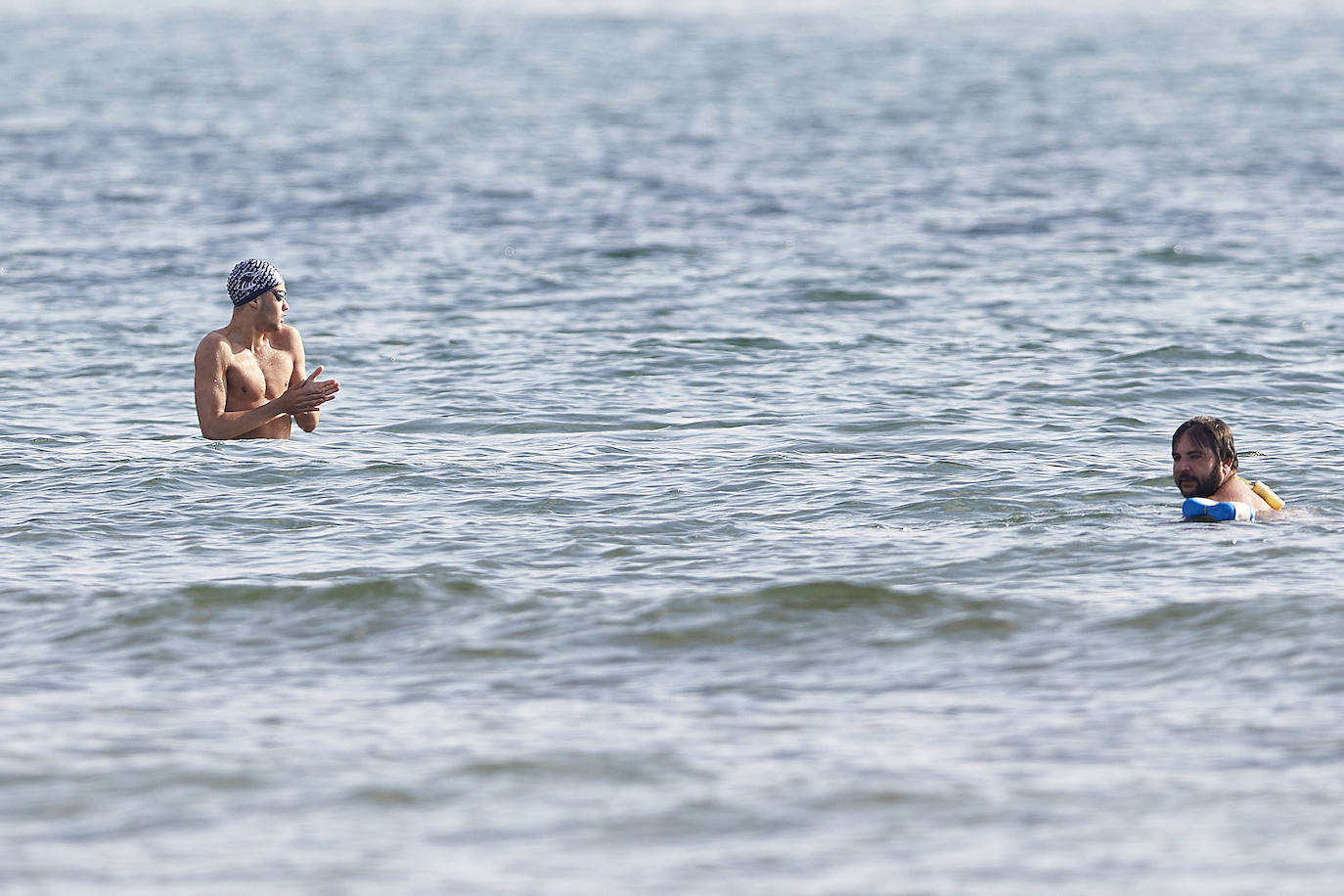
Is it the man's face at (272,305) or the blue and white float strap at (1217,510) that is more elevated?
the man's face at (272,305)

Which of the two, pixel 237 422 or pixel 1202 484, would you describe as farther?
pixel 237 422

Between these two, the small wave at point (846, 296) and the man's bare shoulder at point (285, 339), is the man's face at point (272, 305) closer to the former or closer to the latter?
the man's bare shoulder at point (285, 339)

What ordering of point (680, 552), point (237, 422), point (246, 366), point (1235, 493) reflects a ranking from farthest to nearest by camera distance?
1. point (246, 366)
2. point (237, 422)
3. point (1235, 493)
4. point (680, 552)

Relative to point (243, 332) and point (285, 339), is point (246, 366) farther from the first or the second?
point (285, 339)

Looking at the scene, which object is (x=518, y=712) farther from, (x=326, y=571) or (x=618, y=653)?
(x=326, y=571)

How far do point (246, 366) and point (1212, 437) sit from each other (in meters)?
6.65

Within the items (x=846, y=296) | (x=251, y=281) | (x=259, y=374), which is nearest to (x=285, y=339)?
(x=259, y=374)

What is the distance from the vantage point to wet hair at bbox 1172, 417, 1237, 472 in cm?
1036

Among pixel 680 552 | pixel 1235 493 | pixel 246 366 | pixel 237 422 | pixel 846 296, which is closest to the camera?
pixel 680 552

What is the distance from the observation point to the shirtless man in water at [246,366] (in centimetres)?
1277

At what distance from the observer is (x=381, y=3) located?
5344 inches

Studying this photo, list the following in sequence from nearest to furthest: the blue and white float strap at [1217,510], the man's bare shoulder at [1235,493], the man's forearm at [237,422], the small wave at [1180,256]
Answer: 1. the blue and white float strap at [1217,510]
2. the man's bare shoulder at [1235,493]
3. the man's forearm at [237,422]
4. the small wave at [1180,256]

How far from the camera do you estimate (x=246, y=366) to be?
13.0m

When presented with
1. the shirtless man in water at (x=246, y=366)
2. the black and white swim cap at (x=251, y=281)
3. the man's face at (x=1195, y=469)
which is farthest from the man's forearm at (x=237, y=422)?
the man's face at (x=1195, y=469)
